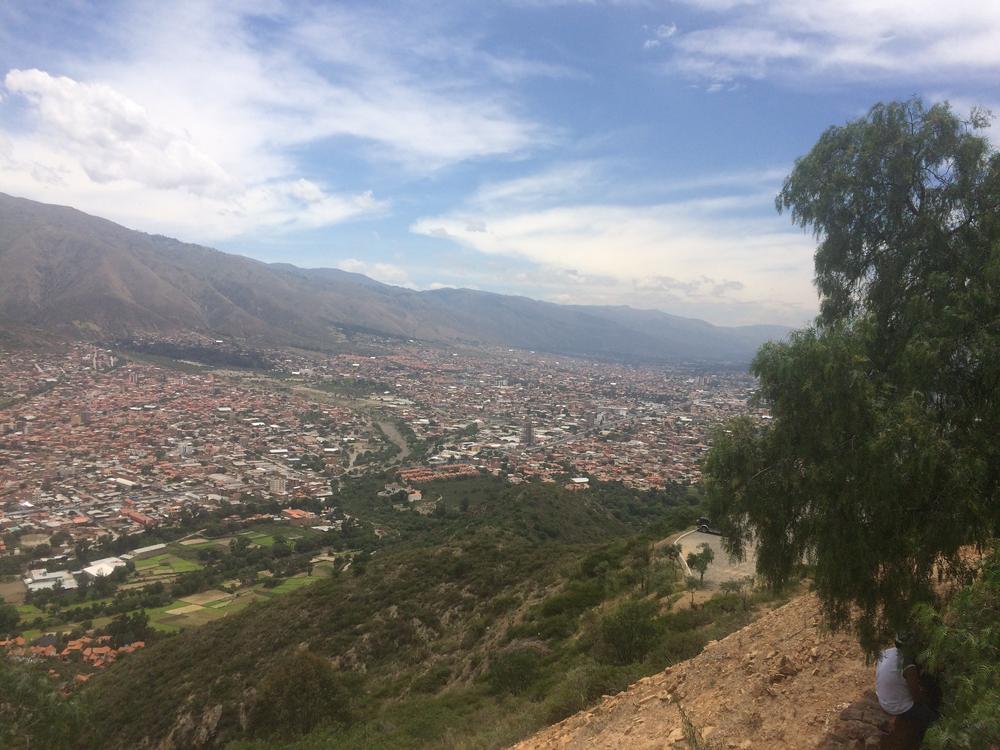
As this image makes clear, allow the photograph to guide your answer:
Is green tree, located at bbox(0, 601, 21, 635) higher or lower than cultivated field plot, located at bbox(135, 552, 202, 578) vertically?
higher

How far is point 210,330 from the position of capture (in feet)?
420

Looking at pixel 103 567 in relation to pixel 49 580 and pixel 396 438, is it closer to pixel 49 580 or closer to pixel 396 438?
pixel 49 580

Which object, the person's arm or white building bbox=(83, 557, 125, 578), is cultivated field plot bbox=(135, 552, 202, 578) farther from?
the person's arm

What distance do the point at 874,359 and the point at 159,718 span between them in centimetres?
1827

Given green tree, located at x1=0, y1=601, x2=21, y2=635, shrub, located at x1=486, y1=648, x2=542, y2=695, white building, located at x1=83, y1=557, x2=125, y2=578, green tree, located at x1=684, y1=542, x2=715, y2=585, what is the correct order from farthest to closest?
white building, located at x1=83, y1=557, x2=125, y2=578, green tree, located at x1=0, y1=601, x2=21, y2=635, green tree, located at x1=684, y1=542, x2=715, y2=585, shrub, located at x1=486, y1=648, x2=542, y2=695

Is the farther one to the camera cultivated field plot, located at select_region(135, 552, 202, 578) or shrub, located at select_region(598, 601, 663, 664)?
cultivated field plot, located at select_region(135, 552, 202, 578)

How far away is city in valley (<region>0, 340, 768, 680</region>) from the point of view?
3044 cm

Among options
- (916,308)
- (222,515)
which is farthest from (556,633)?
(222,515)

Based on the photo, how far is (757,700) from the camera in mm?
5371

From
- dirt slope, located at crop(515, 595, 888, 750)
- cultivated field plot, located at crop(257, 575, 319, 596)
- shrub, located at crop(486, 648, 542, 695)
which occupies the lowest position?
cultivated field plot, located at crop(257, 575, 319, 596)

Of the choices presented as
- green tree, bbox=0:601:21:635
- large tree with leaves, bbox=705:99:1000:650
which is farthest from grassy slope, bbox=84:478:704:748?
green tree, bbox=0:601:21:635

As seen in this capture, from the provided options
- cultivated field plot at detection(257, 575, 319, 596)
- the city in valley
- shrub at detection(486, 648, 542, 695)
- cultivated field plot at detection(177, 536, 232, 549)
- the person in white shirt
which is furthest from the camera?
cultivated field plot at detection(177, 536, 232, 549)

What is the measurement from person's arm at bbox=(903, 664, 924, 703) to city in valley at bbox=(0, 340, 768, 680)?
2.67 meters

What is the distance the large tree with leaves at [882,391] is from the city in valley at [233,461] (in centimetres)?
85
